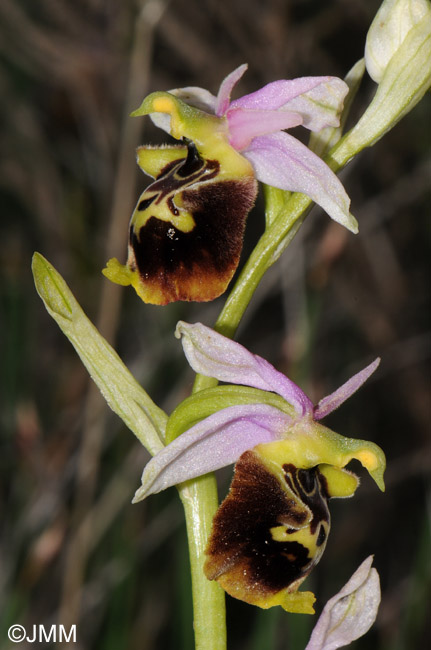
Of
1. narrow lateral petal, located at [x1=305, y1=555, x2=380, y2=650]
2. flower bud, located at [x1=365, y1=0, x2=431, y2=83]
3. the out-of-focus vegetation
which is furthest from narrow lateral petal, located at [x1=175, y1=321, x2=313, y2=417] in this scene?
the out-of-focus vegetation

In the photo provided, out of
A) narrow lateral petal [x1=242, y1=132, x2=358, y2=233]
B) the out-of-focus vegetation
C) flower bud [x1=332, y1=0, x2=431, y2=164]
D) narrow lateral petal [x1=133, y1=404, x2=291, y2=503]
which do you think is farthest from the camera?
the out-of-focus vegetation

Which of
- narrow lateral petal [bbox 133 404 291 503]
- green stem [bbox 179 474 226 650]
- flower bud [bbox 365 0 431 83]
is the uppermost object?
flower bud [bbox 365 0 431 83]

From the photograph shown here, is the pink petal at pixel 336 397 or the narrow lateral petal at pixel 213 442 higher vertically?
the narrow lateral petal at pixel 213 442

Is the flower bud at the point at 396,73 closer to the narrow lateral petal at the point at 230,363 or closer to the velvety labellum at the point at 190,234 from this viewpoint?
the velvety labellum at the point at 190,234

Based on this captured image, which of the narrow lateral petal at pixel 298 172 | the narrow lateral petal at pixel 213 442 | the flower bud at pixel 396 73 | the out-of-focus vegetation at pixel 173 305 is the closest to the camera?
the narrow lateral petal at pixel 213 442

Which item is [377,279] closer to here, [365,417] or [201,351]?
[365,417]

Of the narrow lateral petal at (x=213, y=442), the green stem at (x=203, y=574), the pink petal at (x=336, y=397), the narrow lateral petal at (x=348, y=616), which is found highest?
the narrow lateral petal at (x=213, y=442)

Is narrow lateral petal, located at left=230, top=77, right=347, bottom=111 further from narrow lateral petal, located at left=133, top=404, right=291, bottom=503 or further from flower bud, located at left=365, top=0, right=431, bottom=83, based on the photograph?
narrow lateral petal, located at left=133, top=404, right=291, bottom=503

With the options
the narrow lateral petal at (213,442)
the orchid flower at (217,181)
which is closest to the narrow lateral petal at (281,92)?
the orchid flower at (217,181)
